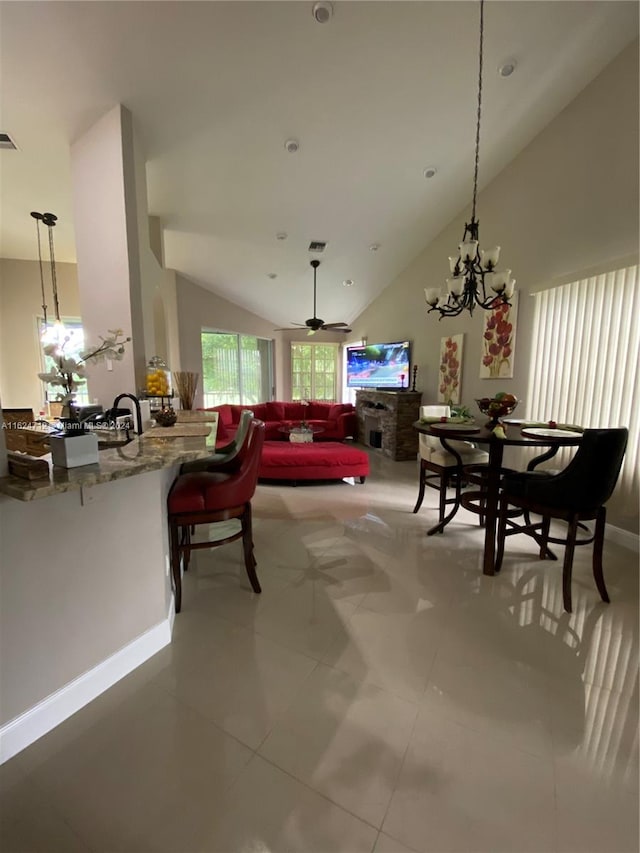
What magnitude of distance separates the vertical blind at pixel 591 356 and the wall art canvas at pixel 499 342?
291 mm

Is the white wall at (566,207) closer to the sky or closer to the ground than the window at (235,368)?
closer to the sky

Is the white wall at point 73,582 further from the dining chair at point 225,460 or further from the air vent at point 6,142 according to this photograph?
the air vent at point 6,142

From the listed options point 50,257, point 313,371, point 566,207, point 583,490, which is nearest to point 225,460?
point 583,490

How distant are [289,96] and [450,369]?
354 cm

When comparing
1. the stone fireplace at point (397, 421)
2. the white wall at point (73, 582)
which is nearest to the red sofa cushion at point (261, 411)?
the stone fireplace at point (397, 421)

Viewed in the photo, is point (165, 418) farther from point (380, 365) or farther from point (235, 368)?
point (235, 368)

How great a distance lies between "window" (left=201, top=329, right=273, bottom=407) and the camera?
25.1ft

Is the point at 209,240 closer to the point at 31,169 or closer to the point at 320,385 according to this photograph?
the point at 31,169

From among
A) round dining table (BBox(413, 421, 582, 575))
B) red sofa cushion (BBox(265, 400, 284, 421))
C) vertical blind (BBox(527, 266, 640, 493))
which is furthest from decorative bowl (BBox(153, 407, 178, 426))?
red sofa cushion (BBox(265, 400, 284, 421))

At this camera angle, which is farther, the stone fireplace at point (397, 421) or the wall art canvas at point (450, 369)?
the stone fireplace at point (397, 421)

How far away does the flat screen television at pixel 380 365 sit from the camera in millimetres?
6078

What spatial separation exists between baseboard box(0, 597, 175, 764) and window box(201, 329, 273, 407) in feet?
20.7

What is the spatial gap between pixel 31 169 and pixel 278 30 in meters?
2.59

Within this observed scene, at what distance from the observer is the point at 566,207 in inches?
129
